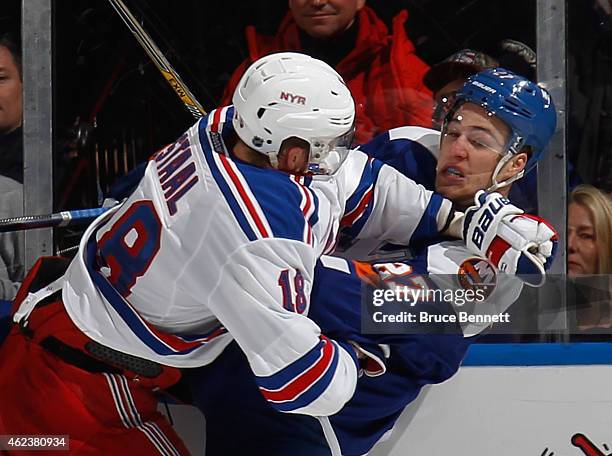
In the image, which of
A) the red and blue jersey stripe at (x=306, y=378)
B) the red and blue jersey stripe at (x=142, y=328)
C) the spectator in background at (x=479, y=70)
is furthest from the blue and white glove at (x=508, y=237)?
the red and blue jersey stripe at (x=142, y=328)

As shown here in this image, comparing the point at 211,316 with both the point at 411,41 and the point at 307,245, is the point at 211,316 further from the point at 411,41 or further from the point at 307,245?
the point at 411,41

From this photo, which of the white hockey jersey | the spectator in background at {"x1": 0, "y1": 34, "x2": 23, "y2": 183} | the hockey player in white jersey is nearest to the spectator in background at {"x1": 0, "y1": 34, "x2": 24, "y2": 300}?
the spectator in background at {"x1": 0, "y1": 34, "x2": 23, "y2": 183}

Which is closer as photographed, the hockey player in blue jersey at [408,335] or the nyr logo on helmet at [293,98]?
the nyr logo on helmet at [293,98]

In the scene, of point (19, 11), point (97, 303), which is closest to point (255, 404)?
point (97, 303)

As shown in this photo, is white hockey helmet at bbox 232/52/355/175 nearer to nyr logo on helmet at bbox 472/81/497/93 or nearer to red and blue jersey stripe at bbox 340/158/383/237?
red and blue jersey stripe at bbox 340/158/383/237

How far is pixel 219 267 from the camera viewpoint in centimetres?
175

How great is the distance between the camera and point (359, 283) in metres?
2.00

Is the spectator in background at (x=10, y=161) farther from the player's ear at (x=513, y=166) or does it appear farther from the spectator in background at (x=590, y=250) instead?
the spectator in background at (x=590, y=250)

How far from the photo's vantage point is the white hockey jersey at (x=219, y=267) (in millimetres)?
1733

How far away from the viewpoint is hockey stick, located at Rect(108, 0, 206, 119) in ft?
6.97

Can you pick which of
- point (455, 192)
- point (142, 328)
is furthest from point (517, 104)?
point (142, 328)

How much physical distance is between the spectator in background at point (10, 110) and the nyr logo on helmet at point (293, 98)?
2.20 ft

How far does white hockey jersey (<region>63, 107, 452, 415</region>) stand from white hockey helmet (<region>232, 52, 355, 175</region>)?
52mm

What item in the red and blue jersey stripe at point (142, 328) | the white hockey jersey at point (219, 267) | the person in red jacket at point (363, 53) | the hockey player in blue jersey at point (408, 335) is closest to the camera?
the white hockey jersey at point (219, 267)
